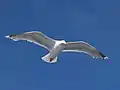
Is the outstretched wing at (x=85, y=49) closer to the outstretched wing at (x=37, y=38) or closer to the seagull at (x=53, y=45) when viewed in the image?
the seagull at (x=53, y=45)

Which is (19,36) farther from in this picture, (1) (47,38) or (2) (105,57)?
(2) (105,57)

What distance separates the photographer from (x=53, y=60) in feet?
91.7

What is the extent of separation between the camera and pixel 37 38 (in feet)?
96.9

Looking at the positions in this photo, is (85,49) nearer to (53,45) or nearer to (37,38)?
(53,45)

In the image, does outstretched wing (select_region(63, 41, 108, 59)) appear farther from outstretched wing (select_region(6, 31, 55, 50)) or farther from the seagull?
outstretched wing (select_region(6, 31, 55, 50))

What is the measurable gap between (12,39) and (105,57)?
199 inches

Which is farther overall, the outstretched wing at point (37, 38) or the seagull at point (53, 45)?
the outstretched wing at point (37, 38)

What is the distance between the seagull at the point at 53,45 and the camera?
28.3 metres

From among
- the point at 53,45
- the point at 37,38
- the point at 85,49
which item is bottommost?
the point at 53,45

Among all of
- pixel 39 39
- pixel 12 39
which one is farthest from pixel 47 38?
pixel 12 39

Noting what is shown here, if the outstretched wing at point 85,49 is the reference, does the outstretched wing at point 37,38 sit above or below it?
below

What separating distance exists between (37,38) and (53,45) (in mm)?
850

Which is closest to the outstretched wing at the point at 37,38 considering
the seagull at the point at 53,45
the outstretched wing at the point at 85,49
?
the seagull at the point at 53,45

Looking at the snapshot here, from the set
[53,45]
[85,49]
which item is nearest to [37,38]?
[53,45]
